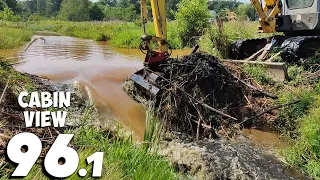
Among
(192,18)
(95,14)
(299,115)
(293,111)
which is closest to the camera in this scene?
(299,115)

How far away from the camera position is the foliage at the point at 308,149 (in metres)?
4.39

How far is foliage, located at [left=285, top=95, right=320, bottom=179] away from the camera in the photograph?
4.39 m

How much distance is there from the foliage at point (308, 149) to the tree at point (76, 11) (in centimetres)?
6196

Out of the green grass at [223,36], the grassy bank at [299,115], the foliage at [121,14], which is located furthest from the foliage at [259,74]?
the foliage at [121,14]

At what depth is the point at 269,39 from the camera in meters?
9.27

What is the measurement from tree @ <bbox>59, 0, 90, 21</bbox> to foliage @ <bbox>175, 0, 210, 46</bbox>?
4905 centimetres

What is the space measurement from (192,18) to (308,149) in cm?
1334

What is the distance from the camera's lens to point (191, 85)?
6035 mm

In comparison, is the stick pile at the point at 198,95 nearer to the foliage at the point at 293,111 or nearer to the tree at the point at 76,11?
the foliage at the point at 293,111

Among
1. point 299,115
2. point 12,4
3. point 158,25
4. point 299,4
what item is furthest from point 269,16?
point 12,4

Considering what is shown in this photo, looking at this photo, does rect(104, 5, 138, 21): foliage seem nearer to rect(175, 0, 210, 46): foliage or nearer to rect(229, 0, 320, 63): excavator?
rect(175, 0, 210, 46): foliage

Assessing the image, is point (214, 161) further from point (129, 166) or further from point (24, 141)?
point (24, 141)

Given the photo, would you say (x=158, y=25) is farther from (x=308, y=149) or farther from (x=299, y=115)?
(x=308, y=149)

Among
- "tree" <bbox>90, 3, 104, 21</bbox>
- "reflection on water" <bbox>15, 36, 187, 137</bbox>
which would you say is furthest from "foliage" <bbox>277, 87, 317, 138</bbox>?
"tree" <bbox>90, 3, 104, 21</bbox>
